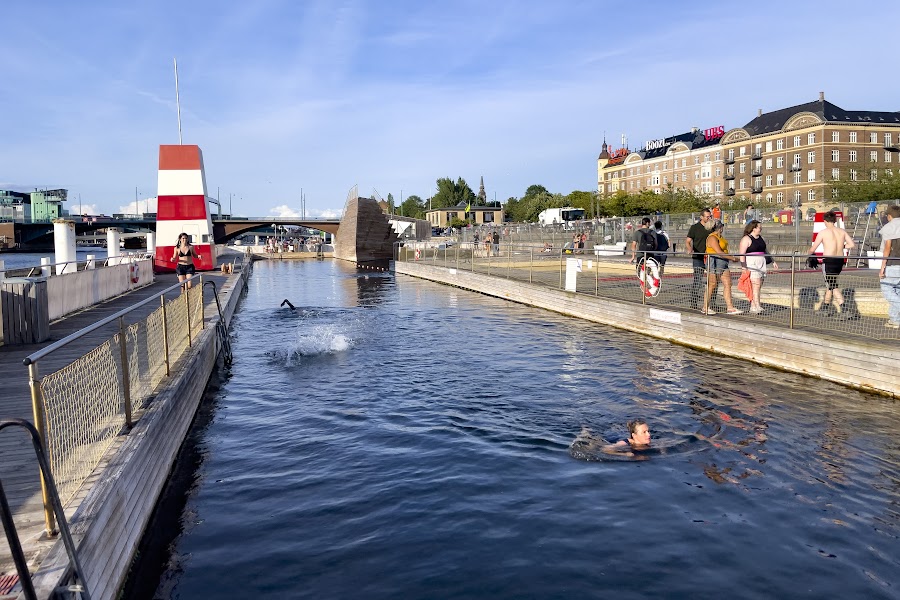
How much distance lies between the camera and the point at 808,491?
7316 mm

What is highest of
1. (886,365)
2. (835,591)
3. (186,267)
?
(186,267)

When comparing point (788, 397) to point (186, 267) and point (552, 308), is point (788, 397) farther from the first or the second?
point (186, 267)

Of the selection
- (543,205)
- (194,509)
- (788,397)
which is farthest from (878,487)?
(543,205)

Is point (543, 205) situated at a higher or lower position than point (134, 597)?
higher

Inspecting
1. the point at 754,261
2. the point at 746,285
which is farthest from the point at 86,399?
the point at 746,285

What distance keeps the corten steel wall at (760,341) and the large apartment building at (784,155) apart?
7114cm

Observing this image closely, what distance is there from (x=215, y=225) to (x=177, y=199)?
80.1 m

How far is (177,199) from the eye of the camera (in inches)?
1346

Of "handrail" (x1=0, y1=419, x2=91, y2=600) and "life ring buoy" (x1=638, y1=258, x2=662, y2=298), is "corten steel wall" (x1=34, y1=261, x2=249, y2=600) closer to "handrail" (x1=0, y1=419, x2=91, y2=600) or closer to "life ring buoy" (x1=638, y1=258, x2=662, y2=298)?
"handrail" (x1=0, y1=419, x2=91, y2=600)

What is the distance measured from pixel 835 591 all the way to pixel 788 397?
6268mm

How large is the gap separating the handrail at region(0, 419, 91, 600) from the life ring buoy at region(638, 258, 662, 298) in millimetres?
16400

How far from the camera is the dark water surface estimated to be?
5691 mm

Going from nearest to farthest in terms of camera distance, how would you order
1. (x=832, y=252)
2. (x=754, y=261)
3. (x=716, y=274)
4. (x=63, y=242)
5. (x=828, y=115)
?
(x=832, y=252) < (x=754, y=261) < (x=716, y=274) < (x=63, y=242) < (x=828, y=115)

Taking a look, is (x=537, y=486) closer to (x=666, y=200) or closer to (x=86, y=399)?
(x=86, y=399)
